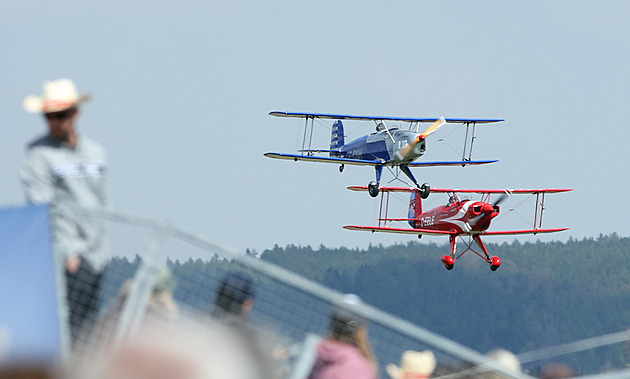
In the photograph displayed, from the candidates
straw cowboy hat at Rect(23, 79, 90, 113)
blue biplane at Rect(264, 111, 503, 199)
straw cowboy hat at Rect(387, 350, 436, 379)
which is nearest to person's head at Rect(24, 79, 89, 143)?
straw cowboy hat at Rect(23, 79, 90, 113)

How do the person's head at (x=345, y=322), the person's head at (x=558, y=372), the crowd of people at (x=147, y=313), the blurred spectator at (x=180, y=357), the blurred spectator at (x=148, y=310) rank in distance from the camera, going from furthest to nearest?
the person's head at (x=558, y=372), the person's head at (x=345, y=322), the blurred spectator at (x=148, y=310), the crowd of people at (x=147, y=313), the blurred spectator at (x=180, y=357)

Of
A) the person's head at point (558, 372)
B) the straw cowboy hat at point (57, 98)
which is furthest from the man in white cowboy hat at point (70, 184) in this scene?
the person's head at point (558, 372)

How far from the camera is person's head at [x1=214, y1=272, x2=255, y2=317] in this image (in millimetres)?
5281

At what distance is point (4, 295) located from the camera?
5.16 metres

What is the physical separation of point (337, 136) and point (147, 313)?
58.4 metres

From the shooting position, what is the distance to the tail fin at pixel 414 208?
205 ft

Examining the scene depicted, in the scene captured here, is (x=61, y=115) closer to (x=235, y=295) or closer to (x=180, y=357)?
(x=235, y=295)

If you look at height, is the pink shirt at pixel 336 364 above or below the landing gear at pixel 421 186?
below

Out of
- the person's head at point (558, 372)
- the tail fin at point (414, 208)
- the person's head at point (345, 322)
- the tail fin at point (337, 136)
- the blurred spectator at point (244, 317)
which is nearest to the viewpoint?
the blurred spectator at point (244, 317)

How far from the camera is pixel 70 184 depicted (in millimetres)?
6219

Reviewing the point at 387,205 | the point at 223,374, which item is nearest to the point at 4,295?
the point at 223,374

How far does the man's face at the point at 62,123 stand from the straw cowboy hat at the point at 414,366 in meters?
2.05

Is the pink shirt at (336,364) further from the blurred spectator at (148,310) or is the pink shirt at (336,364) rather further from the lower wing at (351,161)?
the lower wing at (351,161)

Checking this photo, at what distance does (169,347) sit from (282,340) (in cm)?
121
